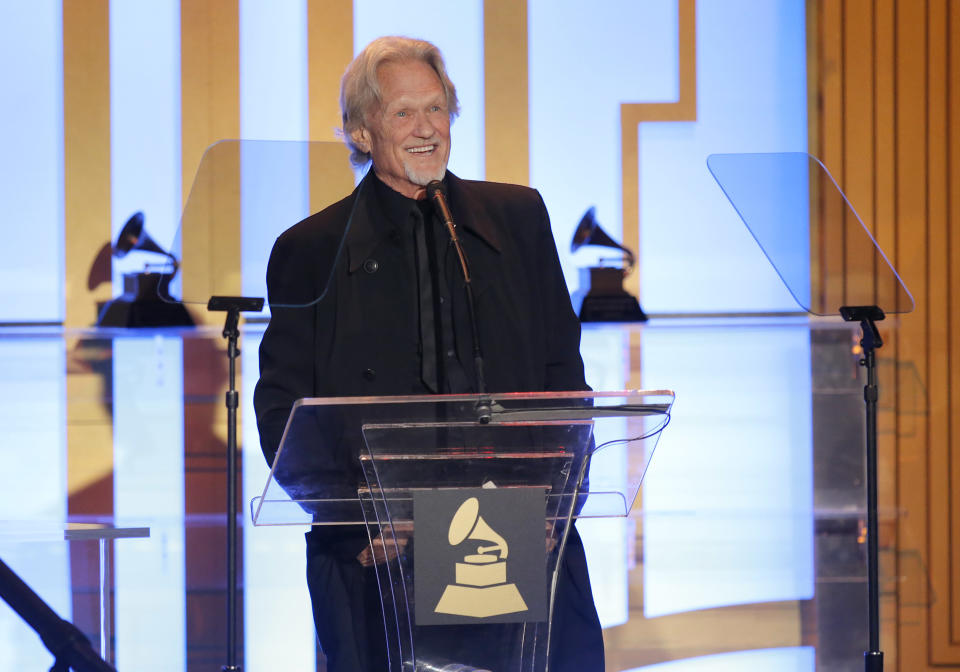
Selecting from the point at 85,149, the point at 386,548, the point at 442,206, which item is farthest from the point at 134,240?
the point at 386,548

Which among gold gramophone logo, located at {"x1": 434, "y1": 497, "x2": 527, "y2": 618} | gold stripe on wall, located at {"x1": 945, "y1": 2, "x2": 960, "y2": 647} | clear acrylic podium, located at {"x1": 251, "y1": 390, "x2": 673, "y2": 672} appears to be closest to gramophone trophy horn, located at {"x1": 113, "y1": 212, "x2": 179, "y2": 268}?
A: clear acrylic podium, located at {"x1": 251, "y1": 390, "x2": 673, "y2": 672}

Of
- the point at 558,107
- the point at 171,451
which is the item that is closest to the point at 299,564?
the point at 171,451

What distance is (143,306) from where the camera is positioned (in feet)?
11.9

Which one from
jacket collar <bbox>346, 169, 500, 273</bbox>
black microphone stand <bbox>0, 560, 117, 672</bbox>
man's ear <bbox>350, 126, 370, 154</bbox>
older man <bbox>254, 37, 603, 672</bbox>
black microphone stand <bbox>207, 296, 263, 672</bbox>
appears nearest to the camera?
black microphone stand <bbox>0, 560, 117, 672</bbox>

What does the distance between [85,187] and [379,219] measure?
1.85m

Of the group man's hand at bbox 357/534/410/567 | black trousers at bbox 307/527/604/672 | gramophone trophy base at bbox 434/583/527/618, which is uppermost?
man's hand at bbox 357/534/410/567

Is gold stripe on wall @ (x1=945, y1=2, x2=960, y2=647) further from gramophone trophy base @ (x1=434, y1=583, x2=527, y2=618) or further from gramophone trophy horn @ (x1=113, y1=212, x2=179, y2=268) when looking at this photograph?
gramophone trophy base @ (x1=434, y1=583, x2=527, y2=618)

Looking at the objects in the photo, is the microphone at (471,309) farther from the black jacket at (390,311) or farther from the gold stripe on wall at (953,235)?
the gold stripe on wall at (953,235)

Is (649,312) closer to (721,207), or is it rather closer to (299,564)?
(721,207)

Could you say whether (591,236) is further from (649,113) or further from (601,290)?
(649,113)

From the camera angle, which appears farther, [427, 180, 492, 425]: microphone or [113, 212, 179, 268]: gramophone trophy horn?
[113, 212, 179, 268]: gramophone trophy horn

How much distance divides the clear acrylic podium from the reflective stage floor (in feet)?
7.13

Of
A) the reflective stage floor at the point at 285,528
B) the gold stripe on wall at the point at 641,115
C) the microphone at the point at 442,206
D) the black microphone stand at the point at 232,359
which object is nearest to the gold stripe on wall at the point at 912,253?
the reflective stage floor at the point at 285,528

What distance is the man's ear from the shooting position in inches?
91.4
